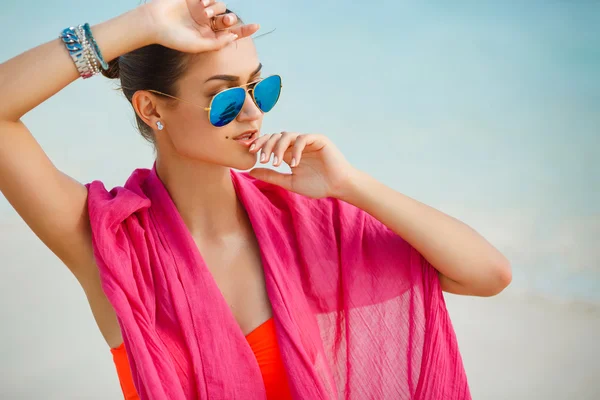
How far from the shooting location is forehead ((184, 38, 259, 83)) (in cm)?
200

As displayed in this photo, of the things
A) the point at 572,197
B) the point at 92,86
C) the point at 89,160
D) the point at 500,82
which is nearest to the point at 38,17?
the point at 92,86

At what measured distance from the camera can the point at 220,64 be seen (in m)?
2.01

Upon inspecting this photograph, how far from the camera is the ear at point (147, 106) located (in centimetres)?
211

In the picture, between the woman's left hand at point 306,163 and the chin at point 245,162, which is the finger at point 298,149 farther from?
the chin at point 245,162

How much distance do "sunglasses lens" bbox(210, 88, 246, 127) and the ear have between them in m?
0.23

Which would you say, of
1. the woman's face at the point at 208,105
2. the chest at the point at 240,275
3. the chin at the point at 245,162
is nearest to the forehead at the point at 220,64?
the woman's face at the point at 208,105

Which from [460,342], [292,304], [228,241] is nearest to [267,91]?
[228,241]

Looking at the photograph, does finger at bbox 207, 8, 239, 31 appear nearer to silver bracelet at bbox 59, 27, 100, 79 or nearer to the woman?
the woman

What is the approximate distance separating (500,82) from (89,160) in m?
3.05

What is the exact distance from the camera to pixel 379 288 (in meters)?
2.16

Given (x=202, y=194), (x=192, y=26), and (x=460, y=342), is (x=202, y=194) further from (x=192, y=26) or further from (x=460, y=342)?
(x=460, y=342)

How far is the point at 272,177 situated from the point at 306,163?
11 cm

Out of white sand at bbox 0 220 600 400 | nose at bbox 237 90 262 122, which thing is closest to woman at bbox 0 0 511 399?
nose at bbox 237 90 262 122

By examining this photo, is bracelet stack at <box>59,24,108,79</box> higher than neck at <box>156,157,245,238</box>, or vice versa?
bracelet stack at <box>59,24,108,79</box>
